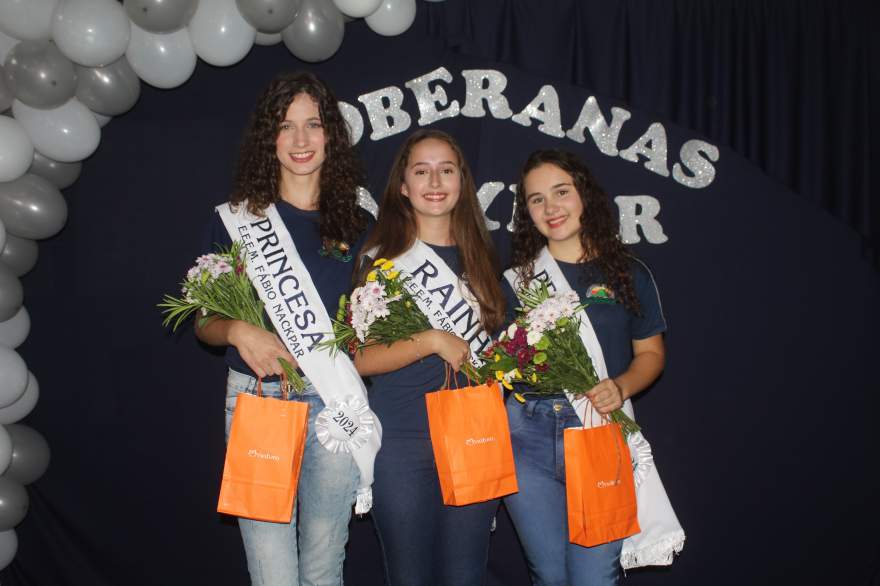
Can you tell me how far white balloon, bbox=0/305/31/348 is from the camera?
9.04 feet

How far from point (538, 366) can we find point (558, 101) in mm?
1496

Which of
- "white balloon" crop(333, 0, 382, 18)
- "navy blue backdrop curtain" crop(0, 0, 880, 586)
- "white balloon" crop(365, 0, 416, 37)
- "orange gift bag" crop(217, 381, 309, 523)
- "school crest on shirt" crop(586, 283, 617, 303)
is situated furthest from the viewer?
"navy blue backdrop curtain" crop(0, 0, 880, 586)

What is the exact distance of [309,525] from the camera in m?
2.01

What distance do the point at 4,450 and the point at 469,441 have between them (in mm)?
1776

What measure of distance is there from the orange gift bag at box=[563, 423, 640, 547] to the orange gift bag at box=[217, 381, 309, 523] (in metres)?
0.73

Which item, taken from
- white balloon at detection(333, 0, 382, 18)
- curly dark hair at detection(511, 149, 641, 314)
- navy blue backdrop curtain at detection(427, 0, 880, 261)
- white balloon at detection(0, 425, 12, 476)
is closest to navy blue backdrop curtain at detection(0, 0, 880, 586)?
navy blue backdrop curtain at detection(427, 0, 880, 261)

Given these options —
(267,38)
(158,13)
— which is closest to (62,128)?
(158,13)

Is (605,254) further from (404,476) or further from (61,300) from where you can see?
(61,300)

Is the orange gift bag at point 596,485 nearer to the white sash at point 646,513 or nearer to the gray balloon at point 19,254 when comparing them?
the white sash at point 646,513

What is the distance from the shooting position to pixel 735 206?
121 inches

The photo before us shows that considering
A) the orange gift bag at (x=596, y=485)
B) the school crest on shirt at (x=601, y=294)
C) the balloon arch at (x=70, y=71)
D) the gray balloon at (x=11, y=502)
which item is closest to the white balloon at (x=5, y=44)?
the balloon arch at (x=70, y=71)

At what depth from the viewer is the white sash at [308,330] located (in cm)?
200

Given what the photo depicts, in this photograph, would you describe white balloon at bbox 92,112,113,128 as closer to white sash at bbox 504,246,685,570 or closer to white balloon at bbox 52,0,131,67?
white balloon at bbox 52,0,131,67

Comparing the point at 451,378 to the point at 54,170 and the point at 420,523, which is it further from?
the point at 54,170
